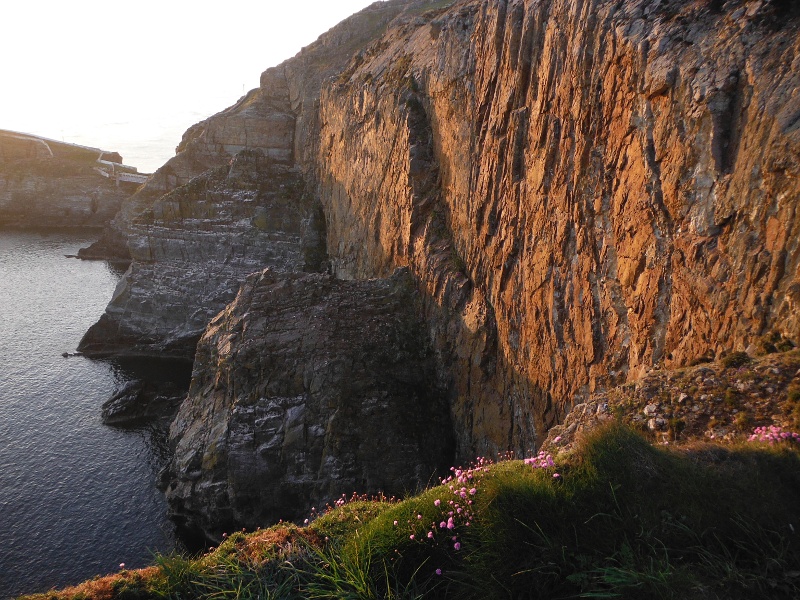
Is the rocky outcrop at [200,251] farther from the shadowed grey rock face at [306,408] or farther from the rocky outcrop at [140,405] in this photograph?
the shadowed grey rock face at [306,408]

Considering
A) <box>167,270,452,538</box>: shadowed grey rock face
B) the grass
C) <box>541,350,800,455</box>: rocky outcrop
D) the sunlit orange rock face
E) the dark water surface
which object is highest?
the sunlit orange rock face

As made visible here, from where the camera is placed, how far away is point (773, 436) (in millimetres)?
9977

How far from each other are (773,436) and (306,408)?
76.3 ft

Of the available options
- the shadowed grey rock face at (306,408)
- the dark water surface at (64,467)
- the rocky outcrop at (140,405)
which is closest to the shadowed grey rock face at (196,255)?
the dark water surface at (64,467)

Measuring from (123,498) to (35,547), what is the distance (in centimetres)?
504

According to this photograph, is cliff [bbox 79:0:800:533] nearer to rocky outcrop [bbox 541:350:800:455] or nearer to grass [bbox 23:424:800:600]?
rocky outcrop [bbox 541:350:800:455]

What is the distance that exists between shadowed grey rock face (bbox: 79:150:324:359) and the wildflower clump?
50.7 meters

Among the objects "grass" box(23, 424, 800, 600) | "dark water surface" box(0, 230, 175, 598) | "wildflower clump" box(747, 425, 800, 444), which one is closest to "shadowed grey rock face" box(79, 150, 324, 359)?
"dark water surface" box(0, 230, 175, 598)

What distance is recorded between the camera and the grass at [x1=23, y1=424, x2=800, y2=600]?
26.2 feet

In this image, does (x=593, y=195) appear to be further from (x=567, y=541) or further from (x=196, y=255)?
(x=196, y=255)

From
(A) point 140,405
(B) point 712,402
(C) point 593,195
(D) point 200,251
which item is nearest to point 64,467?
(A) point 140,405

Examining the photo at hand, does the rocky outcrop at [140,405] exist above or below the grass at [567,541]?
below

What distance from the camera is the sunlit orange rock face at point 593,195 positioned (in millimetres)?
12648

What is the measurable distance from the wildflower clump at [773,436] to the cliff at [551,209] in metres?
2.38
